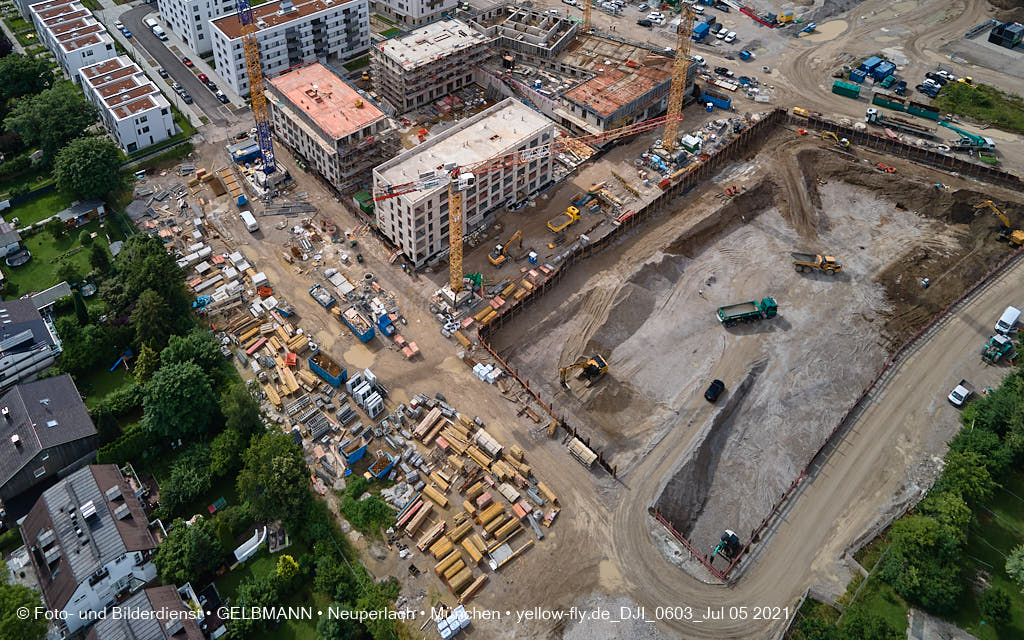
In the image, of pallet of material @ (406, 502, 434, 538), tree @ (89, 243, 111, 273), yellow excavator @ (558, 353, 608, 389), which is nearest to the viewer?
pallet of material @ (406, 502, 434, 538)

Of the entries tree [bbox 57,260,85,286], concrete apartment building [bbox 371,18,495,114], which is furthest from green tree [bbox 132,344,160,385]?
concrete apartment building [bbox 371,18,495,114]

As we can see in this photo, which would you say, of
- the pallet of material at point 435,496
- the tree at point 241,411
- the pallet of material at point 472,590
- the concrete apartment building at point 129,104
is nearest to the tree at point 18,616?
the tree at point 241,411

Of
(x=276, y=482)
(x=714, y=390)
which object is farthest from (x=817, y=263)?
(x=276, y=482)

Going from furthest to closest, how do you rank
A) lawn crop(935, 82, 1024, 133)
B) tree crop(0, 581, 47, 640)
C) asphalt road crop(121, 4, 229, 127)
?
lawn crop(935, 82, 1024, 133), asphalt road crop(121, 4, 229, 127), tree crop(0, 581, 47, 640)

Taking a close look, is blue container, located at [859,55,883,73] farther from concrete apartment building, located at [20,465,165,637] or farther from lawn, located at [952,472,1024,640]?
concrete apartment building, located at [20,465,165,637]

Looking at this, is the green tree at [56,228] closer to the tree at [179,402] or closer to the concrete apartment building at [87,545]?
the tree at [179,402]

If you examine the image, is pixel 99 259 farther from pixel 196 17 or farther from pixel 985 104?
pixel 985 104
